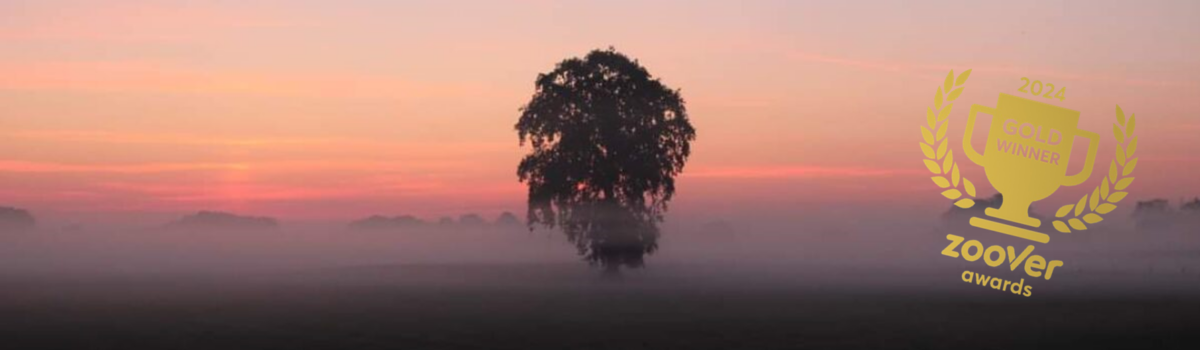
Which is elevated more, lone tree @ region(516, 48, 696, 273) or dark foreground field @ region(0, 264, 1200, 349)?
lone tree @ region(516, 48, 696, 273)

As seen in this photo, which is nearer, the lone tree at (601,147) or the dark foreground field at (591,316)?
the dark foreground field at (591,316)

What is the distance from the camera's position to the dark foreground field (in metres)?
37.2

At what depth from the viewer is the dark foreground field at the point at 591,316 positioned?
37.2 metres

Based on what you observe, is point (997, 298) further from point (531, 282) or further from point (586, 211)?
point (531, 282)

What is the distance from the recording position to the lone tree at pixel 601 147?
70.2 meters

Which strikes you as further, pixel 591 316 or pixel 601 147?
pixel 601 147

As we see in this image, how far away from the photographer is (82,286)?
75.7 m

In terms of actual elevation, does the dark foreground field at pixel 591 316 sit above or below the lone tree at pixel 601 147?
below

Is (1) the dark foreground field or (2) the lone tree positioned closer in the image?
(1) the dark foreground field

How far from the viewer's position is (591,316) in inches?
1857

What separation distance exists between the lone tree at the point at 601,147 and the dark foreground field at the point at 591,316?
13.3ft

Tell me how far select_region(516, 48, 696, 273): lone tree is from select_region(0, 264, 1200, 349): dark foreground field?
4.06m

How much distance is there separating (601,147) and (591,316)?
24719 mm

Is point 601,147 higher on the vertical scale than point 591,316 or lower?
higher
